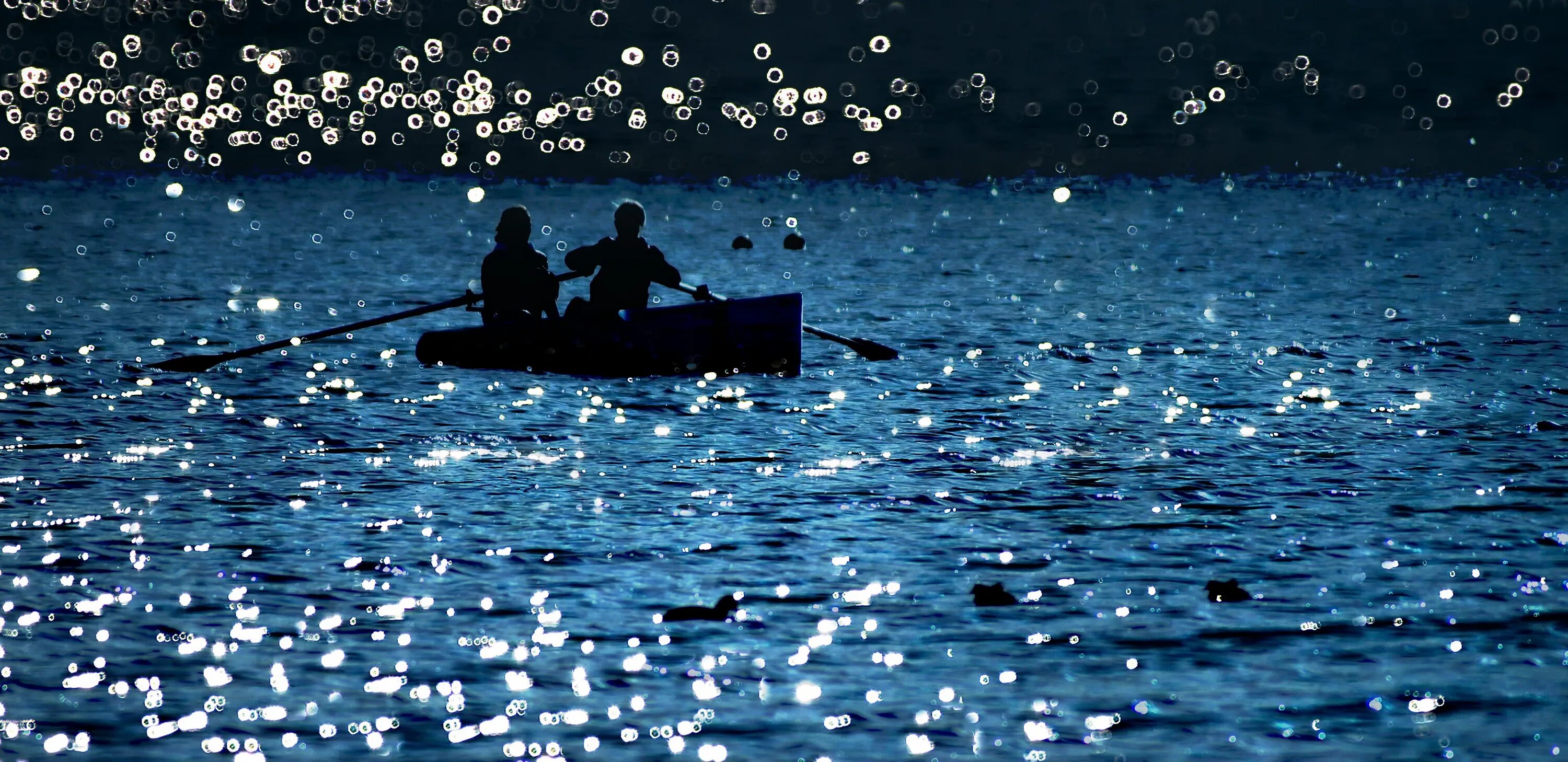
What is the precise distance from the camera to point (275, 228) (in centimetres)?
6706

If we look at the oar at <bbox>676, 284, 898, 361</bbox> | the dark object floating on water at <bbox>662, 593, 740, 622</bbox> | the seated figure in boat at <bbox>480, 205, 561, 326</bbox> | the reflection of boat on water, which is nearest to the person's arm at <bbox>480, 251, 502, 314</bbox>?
the seated figure in boat at <bbox>480, 205, 561, 326</bbox>

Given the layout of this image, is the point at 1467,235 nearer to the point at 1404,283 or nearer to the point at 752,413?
the point at 1404,283

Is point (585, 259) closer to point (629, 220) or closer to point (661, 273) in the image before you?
point (629, 220)

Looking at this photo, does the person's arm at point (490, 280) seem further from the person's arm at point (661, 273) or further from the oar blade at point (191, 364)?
the oar blade at point (191, 364)

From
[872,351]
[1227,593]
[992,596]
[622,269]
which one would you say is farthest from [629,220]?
[1227,593]

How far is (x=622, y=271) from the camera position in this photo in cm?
2178

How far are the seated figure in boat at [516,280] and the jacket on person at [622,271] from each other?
1.36ft

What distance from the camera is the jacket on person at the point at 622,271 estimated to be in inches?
854

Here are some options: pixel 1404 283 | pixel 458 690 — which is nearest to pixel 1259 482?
pixel 458 690

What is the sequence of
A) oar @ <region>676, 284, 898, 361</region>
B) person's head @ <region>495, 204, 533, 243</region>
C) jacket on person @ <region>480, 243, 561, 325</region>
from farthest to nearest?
oar @ <region>676, 284, 898, 361</region>, jacket on person @ <region>480, 243, 561, 325</region>, person's head @ <region>495, 204, 533, 243</region>

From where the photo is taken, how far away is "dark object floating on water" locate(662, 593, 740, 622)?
36.3 ft

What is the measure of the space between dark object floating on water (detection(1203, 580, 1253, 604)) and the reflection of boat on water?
11.1 m

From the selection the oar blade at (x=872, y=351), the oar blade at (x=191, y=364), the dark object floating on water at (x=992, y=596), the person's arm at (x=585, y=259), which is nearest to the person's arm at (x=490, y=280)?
the person's arm at (x=585, y=259)

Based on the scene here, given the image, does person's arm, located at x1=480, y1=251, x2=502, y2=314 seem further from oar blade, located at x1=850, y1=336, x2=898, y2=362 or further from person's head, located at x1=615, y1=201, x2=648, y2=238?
oar blade, located at x1=850, y1=336, x2=898, y2=362
